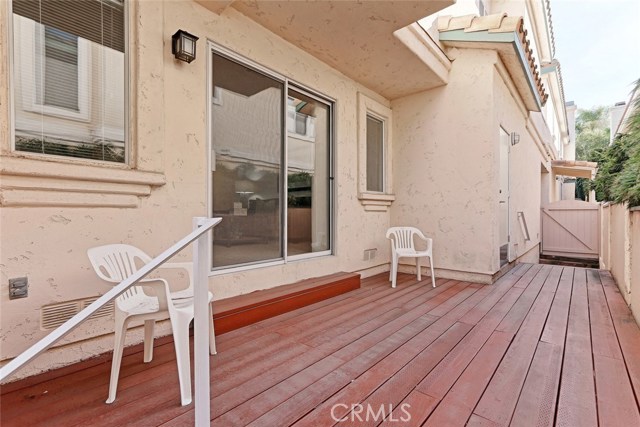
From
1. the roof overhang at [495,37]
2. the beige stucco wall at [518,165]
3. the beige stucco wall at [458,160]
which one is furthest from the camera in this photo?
the beige stucco wall at [518,165]

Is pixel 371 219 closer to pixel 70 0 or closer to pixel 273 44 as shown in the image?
pixel 273 44

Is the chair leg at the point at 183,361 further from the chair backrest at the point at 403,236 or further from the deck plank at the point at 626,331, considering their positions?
the chair backrest at the point at 403,236

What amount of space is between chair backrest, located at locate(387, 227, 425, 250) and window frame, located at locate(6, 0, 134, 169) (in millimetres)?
3192

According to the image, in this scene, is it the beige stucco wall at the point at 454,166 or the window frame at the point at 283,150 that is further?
the beige stucco wall at the point at 454,166

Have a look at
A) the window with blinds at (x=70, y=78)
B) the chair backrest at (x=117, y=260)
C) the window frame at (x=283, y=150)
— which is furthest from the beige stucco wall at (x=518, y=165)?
the chair backrest at (x=117, y=260)

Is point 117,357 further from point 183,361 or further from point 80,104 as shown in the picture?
point 80,104

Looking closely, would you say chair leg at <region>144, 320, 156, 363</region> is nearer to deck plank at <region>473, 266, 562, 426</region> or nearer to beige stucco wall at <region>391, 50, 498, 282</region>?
deck plank at <region>473, 266, 562, 426</region>

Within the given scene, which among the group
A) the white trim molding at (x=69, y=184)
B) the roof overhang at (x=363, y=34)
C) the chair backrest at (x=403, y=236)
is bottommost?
the chair backrest at (x=403, y=236)

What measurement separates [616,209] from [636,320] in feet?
7.34

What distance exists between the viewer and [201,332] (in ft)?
3.66

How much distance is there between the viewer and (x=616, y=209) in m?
3.95

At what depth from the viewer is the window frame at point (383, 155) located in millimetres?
4039

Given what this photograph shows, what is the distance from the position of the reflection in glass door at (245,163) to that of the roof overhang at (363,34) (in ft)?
1.70

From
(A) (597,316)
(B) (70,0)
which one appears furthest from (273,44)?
(A) (597,316)
